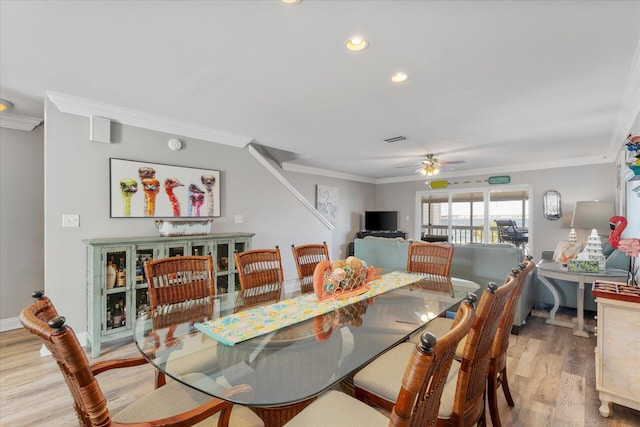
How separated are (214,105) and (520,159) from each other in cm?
556

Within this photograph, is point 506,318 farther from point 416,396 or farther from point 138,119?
point 138,119

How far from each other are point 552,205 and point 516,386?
5013mm

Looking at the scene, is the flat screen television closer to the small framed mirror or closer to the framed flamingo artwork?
the small framed mirror

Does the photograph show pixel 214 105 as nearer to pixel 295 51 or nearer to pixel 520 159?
pixel 295 51

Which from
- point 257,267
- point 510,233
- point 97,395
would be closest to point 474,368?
point 97,395

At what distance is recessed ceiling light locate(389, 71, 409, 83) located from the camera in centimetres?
232

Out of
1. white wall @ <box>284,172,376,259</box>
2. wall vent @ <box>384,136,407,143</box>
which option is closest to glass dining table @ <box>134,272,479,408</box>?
wall vent @ <box>384,136,407,143</box>

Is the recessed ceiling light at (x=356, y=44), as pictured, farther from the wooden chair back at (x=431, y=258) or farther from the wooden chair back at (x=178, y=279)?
the wooden chair back at (x=431, y=258)

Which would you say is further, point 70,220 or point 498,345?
point 70,220

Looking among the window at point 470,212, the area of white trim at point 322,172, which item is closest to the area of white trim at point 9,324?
the area of white trim at point 322,172

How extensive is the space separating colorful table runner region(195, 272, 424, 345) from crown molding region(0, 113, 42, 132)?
3681 mm

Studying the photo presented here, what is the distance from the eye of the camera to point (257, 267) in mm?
2432

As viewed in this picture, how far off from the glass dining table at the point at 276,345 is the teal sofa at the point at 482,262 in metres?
1.46

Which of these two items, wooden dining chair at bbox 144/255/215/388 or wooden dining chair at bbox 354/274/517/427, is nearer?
wooden dining chair at bbox 354/274/517/427
